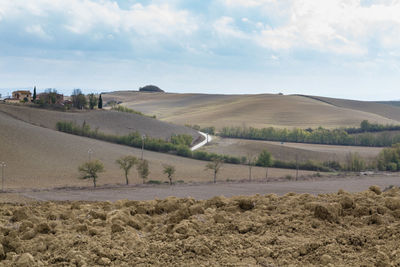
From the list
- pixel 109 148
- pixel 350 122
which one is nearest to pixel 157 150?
pixel 109 148

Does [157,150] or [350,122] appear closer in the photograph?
[157,150]

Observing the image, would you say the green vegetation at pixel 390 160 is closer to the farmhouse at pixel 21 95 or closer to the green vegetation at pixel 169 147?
the green vegetation at pixel 169 147

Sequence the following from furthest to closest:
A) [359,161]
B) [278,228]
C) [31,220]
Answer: [359,161]
[31,220]
[278,228]

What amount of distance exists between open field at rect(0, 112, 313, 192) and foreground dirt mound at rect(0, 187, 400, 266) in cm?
4339

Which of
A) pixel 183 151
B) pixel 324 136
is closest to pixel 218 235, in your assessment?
pixel 183 151

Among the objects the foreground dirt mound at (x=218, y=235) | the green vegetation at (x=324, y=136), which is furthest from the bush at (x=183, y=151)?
the foreground dirt mound at (x=218, y=235)

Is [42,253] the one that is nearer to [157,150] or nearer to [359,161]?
[359,161]

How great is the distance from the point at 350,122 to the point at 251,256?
170807mm

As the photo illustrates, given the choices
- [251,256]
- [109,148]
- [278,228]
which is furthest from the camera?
[109,148]

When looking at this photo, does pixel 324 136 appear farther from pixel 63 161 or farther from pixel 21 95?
pixel 21 95

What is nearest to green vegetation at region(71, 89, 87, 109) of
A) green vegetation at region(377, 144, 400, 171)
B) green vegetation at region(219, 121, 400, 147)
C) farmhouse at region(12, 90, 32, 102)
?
farmhouse at region(12, 90, 32, 102)

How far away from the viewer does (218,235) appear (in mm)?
6688

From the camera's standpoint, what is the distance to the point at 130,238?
6.41 metres

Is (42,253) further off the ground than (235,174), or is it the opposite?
(42,253)
